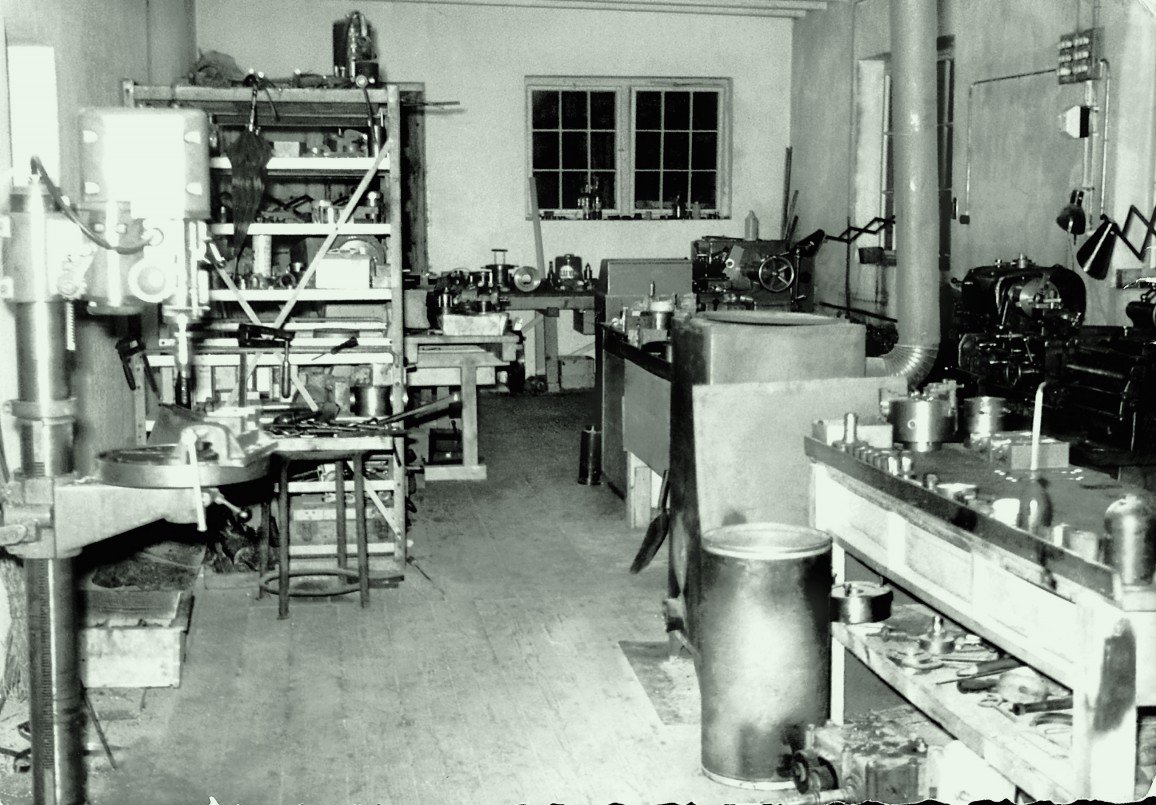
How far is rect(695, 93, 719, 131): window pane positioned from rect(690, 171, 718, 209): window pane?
42 centimetres

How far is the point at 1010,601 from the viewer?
272cm

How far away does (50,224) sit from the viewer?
85.0 inches

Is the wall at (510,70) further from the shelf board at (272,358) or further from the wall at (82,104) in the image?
the shelf board at (272,358)

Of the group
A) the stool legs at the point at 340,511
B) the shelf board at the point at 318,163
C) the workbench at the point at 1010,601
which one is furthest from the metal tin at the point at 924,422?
the shelf board at the point at 318,163

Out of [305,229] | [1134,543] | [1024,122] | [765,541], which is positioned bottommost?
Answer: [765,541]

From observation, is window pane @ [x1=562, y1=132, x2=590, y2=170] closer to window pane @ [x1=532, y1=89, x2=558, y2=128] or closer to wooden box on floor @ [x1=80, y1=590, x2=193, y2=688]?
window pane @ [x1=532, y1=89, x2=558, y2=128]

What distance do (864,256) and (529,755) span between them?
7.01m

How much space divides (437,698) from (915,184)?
253 centimetres

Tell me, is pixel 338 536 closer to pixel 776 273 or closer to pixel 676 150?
pixel 776 273

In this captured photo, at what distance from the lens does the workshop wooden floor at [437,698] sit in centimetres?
353

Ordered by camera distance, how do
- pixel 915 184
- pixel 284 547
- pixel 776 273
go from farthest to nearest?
pixel 776 273 < pixel 284 547 < pixel 915 184

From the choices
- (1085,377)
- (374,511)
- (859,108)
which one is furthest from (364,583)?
(859,108)

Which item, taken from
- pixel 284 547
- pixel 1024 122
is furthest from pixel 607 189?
pixel 284 547

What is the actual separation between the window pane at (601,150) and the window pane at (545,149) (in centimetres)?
34
